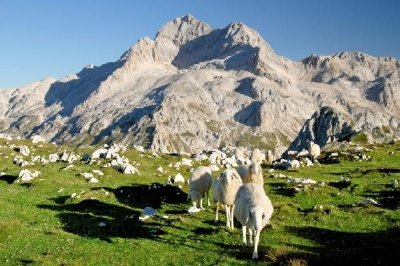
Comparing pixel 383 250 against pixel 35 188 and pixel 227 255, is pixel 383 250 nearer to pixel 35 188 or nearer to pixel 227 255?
pixel 227 255

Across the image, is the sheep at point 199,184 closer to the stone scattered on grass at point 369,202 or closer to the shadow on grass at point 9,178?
the stone scattered on grass at point 369,202

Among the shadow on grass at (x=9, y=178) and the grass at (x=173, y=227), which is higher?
the shadow on grass at (x=9, y=178)

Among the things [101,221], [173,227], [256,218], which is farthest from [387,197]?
[101,221]

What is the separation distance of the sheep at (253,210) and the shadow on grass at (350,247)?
2686 mm

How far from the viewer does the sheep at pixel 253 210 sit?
24.0 m

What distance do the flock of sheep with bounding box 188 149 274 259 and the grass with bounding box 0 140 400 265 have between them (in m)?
1.35

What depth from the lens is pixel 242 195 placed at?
27.1 m

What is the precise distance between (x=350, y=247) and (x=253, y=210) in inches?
249

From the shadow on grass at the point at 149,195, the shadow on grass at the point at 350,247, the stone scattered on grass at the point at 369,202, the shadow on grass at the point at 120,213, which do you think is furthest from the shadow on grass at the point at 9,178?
the stone scattered on grass at the point at 369,202

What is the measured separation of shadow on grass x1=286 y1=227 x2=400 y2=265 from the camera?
2278 cm

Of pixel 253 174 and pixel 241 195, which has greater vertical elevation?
pixel 253 174

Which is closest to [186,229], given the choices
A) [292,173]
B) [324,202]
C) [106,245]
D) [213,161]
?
[106,245]

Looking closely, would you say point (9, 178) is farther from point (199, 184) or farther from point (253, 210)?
point (253, 210)

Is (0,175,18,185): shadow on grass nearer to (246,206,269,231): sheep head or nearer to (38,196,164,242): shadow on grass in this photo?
(38,196,164,242): shadow on grass
